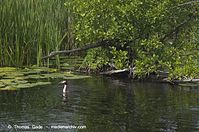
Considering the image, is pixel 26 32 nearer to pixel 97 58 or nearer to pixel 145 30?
pixel 97 58

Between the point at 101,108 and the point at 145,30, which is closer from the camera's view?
the point at 101,108

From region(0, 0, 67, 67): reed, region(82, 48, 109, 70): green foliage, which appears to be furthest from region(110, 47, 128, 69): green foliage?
region(0, 0, 67, 67): reed

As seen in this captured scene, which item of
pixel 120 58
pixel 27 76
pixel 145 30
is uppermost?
pixel 145 30

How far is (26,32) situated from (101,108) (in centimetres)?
→ 664

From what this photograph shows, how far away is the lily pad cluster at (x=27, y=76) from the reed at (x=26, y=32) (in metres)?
0.90

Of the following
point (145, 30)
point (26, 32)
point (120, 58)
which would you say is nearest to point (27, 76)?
point (26, 32)

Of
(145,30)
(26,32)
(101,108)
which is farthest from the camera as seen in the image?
(26,32)

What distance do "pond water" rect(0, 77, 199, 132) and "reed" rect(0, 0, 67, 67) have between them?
2.87 m

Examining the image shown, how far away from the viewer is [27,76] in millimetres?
15461

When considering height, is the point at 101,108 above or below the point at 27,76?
below

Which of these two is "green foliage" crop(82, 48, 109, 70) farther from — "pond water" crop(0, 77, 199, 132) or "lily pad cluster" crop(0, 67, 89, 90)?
"pond water" crop(0, 77, 199, 132)

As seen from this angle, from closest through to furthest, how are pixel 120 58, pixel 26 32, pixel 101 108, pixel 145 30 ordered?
pixel 101 108
pixel 120 58
pixel 145 30
pixel 26 32

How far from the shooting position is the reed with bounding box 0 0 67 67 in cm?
1691

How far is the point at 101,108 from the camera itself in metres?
11.7
